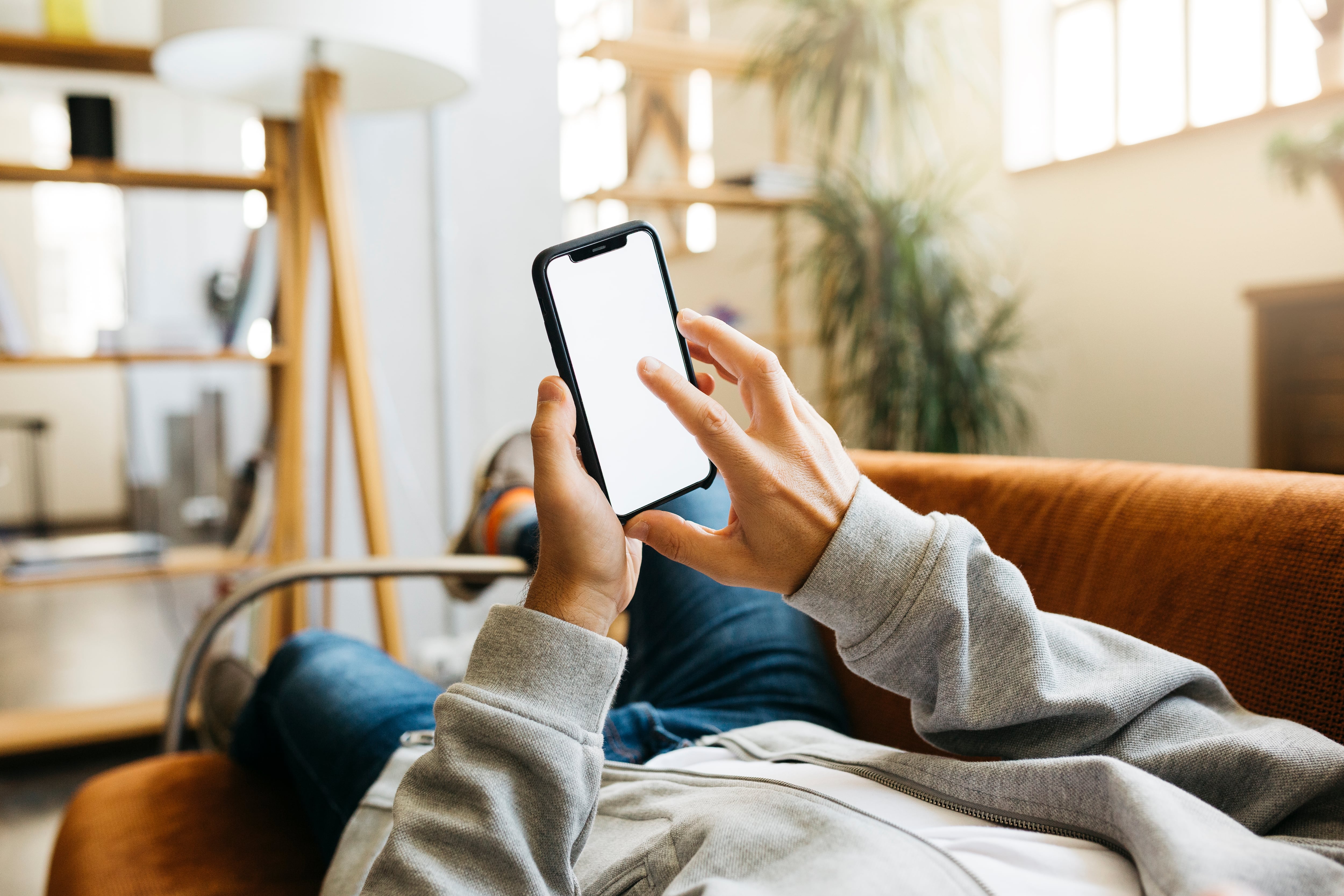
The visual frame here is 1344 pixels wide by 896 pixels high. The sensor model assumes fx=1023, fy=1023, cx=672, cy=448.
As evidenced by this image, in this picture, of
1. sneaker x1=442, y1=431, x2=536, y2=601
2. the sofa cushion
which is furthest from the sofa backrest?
sneaker x1=442, y1=431, x2=536, y2=601

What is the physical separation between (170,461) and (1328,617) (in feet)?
7.89

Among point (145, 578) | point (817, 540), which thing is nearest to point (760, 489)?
point (817, 540)

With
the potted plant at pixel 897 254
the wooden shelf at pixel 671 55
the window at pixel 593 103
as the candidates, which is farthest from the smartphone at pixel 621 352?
the window at pixel 593 103

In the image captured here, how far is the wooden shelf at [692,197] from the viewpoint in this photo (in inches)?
132

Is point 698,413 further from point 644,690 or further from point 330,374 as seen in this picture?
A: point 330,374

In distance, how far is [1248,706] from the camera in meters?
0.69

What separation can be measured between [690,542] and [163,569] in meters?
2.08

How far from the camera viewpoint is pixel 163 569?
90.5 inches

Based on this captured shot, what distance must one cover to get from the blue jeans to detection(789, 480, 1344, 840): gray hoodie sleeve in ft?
0.86

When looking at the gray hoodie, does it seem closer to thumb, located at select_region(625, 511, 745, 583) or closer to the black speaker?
thumb, located at select_region(625, 511, 745, 583)

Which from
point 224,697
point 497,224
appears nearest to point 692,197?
point 497,224

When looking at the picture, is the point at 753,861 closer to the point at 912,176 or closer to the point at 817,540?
the point at 817,540

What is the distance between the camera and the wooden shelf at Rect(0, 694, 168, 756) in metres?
2.14

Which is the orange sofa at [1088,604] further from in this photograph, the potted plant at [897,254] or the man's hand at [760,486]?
the potted plant at [897,254]
